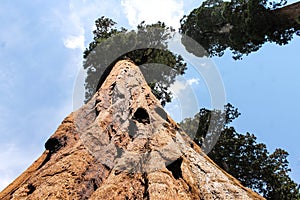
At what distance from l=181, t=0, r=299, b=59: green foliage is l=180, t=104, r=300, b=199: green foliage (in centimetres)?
610

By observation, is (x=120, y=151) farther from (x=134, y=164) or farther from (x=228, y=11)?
(x=228, y=11)

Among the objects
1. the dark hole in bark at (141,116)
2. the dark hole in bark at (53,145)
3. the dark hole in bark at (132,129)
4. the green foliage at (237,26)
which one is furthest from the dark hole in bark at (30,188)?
the green foliage at (237,26)

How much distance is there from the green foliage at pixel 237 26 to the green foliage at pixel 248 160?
6.10 m

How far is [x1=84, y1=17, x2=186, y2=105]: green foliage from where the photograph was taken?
2059cm

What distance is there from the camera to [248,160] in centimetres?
2183

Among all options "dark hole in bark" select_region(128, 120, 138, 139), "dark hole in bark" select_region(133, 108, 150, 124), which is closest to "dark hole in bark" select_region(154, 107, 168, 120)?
"dark hole in bark" select_region(133, 108, 150, 124)

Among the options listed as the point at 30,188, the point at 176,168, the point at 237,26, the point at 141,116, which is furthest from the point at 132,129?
the point at 237,26

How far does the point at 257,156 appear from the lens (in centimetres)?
2183

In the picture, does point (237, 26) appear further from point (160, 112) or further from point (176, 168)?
point (176, 168)

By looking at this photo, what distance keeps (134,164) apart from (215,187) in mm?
2737

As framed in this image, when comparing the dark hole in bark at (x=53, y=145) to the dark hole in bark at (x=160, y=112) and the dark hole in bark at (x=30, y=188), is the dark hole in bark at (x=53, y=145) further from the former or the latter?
the dark hole in bark at (x=160, y=112)

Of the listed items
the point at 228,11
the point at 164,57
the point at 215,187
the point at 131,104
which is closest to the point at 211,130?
the point at 164,57

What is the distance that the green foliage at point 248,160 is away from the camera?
19906 mm

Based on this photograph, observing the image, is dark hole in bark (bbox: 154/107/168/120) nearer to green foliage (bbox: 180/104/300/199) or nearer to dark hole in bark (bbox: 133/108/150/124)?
dark hole in bark (bbox: 133/108/150/124)
